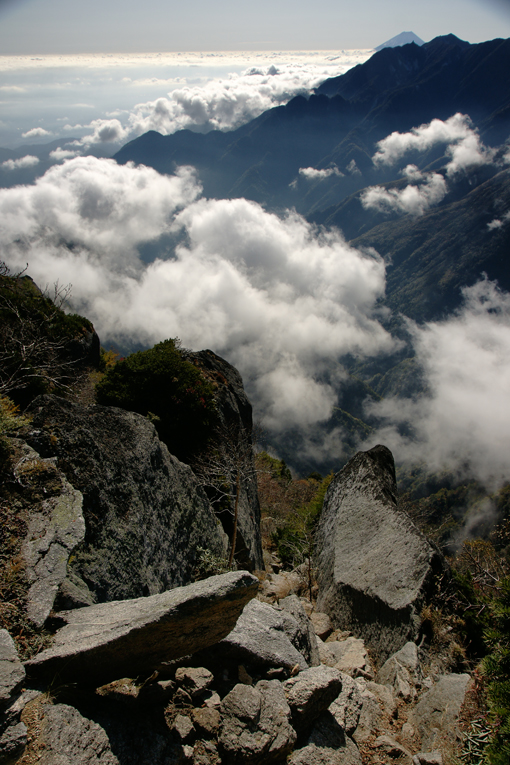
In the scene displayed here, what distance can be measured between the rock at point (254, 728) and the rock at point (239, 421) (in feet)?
26.5

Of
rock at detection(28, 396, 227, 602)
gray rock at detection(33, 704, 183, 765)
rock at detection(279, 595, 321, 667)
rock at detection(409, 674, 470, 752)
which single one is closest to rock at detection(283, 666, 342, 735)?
rock at detection(279, 595, 321, 667)

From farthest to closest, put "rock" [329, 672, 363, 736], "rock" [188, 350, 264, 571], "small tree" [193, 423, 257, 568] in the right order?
"rock" [188, 350, 264, 571]
"small tree" [193, 423, 257, 568]
"rock" [329, 672, 363, 736]

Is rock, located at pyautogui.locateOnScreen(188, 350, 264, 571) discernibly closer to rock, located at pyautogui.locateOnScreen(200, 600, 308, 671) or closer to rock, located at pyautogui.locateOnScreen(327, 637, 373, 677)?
rock, located at pyautogui.locateOnScreen(327, 637, 373, 677)

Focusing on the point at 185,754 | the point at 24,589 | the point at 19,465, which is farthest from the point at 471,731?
the point at 19,465

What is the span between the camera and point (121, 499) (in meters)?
9.16

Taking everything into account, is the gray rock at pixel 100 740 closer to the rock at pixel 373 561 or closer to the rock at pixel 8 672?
the rock at pixel 8 672

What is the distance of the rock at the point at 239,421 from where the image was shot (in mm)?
15242

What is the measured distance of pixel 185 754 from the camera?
16.0ft

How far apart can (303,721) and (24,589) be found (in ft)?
15.4

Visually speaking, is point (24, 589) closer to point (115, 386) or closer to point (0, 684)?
point (0, 684)

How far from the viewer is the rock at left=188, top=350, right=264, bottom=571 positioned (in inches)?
600

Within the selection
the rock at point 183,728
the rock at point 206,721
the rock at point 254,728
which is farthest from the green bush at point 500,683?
the rock at point 183,728

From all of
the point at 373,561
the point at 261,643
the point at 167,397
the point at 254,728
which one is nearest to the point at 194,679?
the point at 254,728

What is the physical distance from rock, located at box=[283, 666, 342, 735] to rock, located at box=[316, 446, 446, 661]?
181 inches
